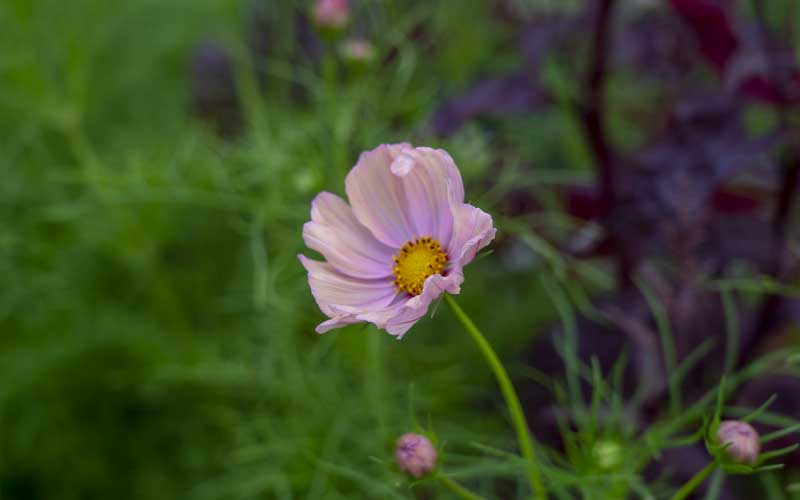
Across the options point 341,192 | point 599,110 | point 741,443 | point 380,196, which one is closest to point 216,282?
point 341,192

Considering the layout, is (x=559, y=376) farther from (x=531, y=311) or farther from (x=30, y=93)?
(x=30, y=93)

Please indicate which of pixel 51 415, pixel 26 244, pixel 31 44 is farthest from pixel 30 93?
pixel 51 415

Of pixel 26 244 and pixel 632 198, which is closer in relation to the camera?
pixel 632 198

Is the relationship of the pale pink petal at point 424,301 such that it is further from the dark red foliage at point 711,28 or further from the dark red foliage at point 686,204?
the dark red foliage at point 711,28

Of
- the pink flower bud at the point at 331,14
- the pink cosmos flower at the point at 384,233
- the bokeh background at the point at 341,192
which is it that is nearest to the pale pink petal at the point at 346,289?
the pink cosmos flower at the point at 384,233

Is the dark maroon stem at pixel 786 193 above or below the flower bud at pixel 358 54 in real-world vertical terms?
below

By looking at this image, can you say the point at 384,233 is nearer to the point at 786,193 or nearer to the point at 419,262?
the point at 419,262
